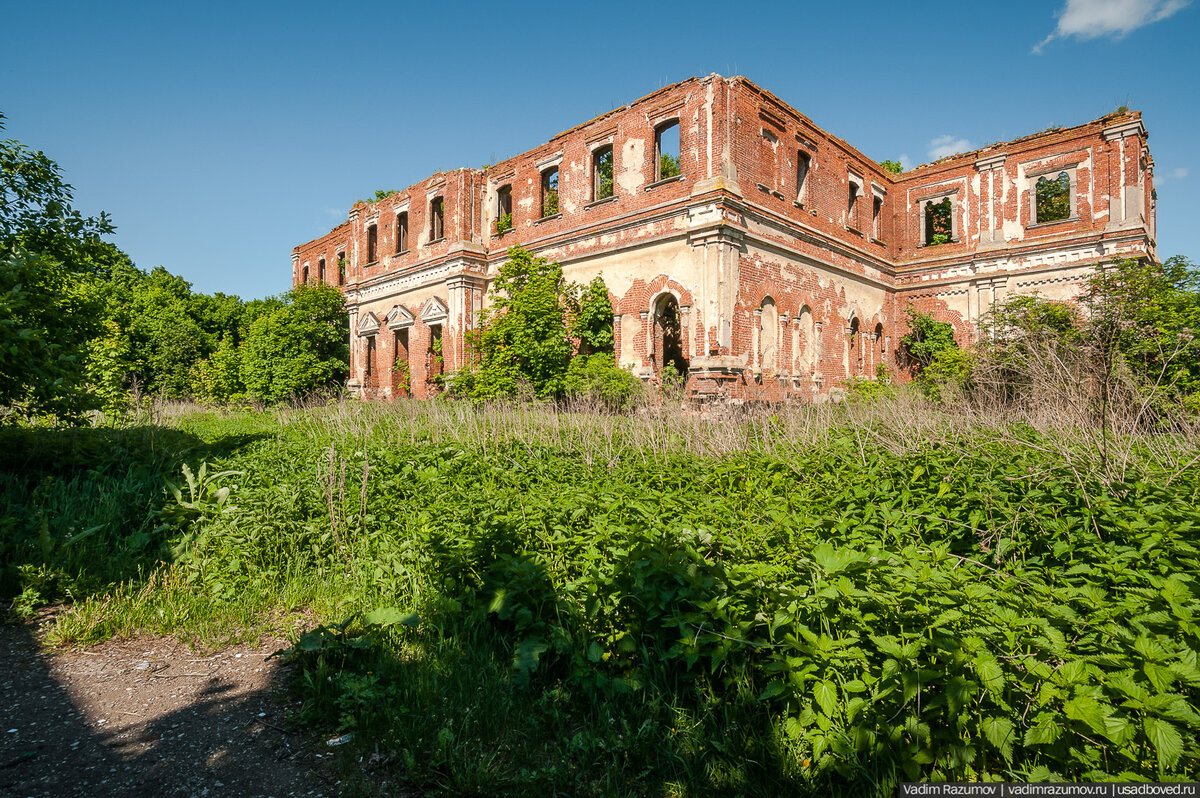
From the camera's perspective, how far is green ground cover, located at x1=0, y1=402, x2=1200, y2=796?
242 cm

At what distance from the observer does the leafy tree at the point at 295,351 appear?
70.5 feet

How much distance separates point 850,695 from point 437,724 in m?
2.06

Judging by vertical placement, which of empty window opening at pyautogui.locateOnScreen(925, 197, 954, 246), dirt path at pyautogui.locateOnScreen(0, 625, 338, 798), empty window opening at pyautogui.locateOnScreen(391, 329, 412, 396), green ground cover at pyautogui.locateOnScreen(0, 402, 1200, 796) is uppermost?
empty window opening at pyautogui.locateOnScreen(925, 197, 954, 246)

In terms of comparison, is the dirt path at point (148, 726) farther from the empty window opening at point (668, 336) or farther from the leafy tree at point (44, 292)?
the empty window opening at point (668, 336)

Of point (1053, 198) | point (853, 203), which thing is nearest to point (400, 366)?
point (853, 203)

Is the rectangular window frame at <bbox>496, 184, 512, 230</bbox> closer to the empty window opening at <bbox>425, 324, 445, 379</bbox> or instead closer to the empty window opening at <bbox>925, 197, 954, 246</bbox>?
the empty window opening at <bbox>425, 324, 445, 379</bbox>

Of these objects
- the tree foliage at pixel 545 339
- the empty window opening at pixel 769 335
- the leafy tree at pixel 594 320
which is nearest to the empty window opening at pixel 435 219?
the tree foliage at pixel 545 339

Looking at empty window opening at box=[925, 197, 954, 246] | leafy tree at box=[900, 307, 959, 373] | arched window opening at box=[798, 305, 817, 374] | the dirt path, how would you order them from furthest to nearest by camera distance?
empty window opening at box=[925, 197, 954, 246]
leafy tree at box=[900, 307, 959, 373]
arched window opening at box=[798, 305, 817, 374]
the dirt path

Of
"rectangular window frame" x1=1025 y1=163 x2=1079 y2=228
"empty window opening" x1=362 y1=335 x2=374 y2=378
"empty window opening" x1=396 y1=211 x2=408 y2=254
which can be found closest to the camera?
"rectangular window frame" x1=1025 y1=163 x2=1079 y2=228

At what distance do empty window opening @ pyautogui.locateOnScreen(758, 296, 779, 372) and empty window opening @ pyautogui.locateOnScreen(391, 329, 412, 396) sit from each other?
509 inches

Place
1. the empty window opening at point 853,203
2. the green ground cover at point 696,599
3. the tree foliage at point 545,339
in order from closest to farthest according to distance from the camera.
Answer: the green ground cover at point 696,599 < the tree foliage at point 545,339 < the empty window opening at point 853,203

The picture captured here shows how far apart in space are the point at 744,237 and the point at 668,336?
4247 mm

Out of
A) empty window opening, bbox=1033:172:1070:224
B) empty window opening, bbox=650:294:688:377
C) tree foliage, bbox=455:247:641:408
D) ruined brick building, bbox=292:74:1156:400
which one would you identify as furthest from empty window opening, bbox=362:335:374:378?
empty window opening, bbox=1033:172:1070:224

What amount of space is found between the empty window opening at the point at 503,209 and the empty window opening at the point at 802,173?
8748 millimetres
